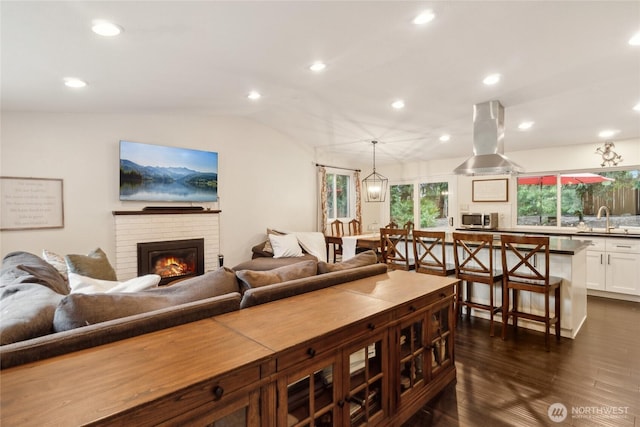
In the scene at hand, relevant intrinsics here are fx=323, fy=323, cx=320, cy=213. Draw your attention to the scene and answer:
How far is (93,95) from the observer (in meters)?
3.40

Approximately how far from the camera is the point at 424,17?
224 centimetres

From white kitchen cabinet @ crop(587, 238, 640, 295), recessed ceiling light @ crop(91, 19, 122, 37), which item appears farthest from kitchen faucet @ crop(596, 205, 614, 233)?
recessed ceiling light @ crop(91, 19, 122, 37)

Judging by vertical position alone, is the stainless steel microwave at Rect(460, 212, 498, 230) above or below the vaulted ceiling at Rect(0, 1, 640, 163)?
below

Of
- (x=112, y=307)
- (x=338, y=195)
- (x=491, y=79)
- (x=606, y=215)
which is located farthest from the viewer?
(x=338, y=195)

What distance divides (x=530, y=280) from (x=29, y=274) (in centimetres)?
424

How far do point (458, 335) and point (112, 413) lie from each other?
10.9ft

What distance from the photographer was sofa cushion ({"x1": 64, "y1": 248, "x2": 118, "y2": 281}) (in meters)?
2.91

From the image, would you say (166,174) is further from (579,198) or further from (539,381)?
(579,198)

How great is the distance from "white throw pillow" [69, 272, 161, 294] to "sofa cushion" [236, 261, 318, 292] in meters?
0.49

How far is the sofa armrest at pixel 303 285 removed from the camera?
178 centimetres

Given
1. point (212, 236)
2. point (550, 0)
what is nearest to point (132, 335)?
point (550, 0)

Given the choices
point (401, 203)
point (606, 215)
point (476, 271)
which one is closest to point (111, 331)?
point (476, 271)

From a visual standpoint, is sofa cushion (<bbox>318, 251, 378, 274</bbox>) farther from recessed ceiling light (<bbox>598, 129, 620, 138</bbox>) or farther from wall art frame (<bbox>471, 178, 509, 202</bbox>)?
wall art frame (<bbox>471, 178, 509, 202</bbox>)

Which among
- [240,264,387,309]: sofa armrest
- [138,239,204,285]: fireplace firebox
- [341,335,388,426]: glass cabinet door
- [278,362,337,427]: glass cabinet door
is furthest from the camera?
[138,239,204,285]: fireplace firebox
